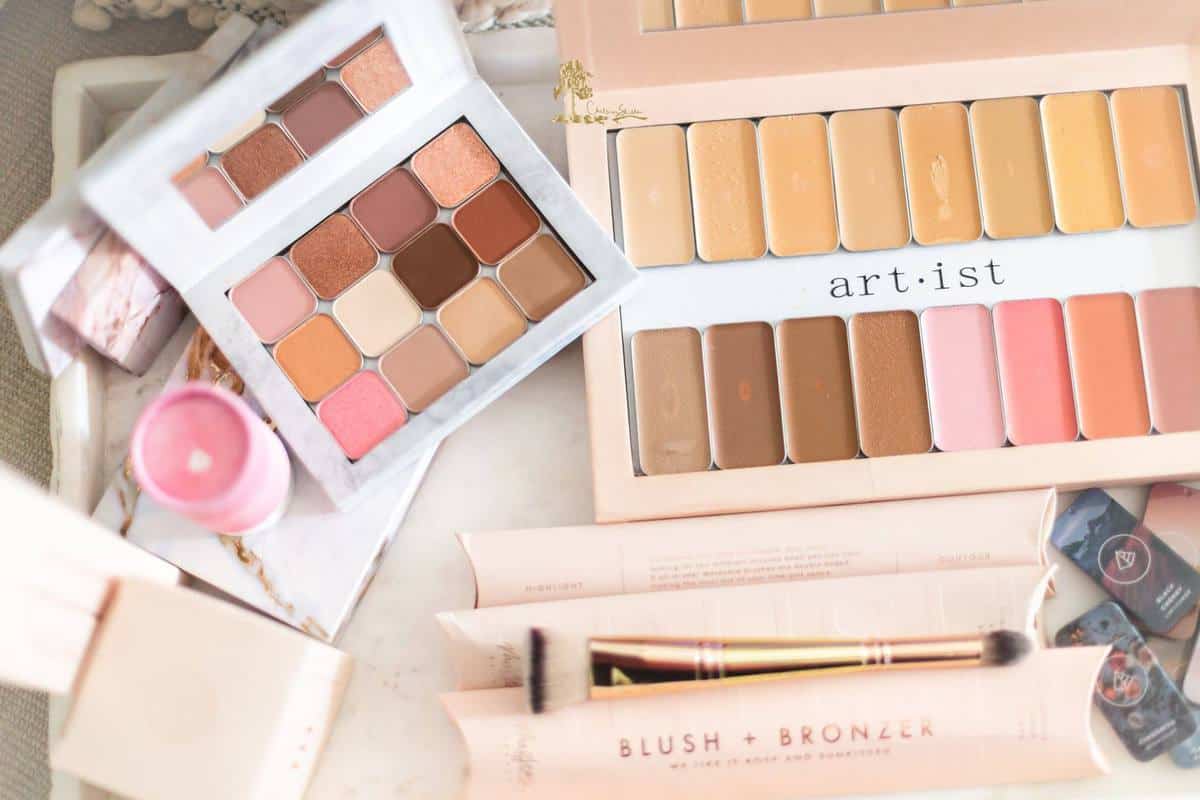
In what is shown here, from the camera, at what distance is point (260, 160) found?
737mm

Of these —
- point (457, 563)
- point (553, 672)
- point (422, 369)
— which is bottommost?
point (553, 672)

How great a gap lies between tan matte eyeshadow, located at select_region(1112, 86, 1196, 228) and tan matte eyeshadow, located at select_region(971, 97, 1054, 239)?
62 millimetres

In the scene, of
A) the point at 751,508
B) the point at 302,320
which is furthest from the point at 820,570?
the point at 302,320

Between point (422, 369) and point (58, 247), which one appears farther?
point (422, 369)

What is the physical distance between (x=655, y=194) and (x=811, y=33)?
6.5 inches

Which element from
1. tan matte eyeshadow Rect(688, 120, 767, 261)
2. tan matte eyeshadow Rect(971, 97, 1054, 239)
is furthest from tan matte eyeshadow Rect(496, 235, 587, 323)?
tan matte eyeshadow Rect(971, 97, 1054, 239)

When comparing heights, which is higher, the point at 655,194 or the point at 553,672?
the point at 655,194

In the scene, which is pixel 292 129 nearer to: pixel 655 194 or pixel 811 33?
pixel 655 194

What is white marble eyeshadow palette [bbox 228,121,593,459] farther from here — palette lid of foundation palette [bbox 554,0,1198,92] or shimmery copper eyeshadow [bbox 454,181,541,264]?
palette lid of foundation palette [bbox 554,0,1198,92]

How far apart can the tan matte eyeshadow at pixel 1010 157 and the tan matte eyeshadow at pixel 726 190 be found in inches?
7.1

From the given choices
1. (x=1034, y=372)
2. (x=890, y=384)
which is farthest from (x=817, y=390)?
(x=1034, y=372)

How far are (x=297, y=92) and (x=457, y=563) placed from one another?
37 cm

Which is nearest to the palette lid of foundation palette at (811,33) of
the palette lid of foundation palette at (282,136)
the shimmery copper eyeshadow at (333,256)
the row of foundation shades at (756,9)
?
the row of foundation shades at (756,9)

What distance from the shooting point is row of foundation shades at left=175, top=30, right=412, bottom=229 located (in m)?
0.72
